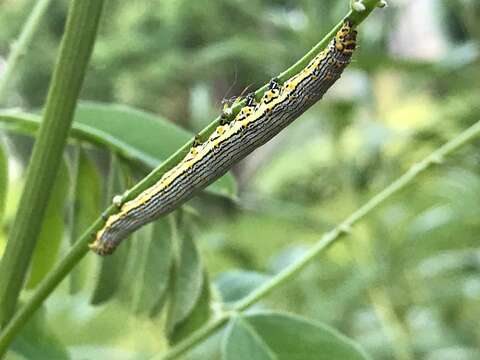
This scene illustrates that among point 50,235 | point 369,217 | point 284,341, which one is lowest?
point 284,341

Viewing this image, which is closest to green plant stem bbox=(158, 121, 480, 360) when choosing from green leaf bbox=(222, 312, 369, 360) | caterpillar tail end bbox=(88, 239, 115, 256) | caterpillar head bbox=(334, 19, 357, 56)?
green leaf bbox=(222, 312, 369, 360)

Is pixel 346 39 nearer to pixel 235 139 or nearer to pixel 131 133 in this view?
pixel 235 139

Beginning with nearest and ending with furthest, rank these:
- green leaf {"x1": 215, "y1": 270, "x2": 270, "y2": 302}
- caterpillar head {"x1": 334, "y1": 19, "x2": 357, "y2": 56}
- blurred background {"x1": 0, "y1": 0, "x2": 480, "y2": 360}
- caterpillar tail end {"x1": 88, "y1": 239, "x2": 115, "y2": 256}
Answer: caterpillar head {"x1": 334, "y1": 19, "x2": 357, "y2": 56}, caterpillar tail end {"x1": 88, "y1": 239, "x2": 115, "y2": 256}, green leaf {"x1": 215, "y1": 270, "x2": 270, "y2": 302}, blurred background {"x1": 0, "y1": 0, "x2": 480, "y2": 360}

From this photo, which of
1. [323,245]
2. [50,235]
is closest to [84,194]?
[50,235]

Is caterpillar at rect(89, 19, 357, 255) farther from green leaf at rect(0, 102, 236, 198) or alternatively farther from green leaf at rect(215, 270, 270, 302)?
green leaf at rect(215, 270, 270, 302)

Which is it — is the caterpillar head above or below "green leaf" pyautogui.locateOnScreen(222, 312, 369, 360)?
above

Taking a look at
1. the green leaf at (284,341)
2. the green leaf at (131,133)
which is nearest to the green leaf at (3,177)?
the green leaf at (131,133)

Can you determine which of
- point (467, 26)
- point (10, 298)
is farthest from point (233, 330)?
point (467, 26)
